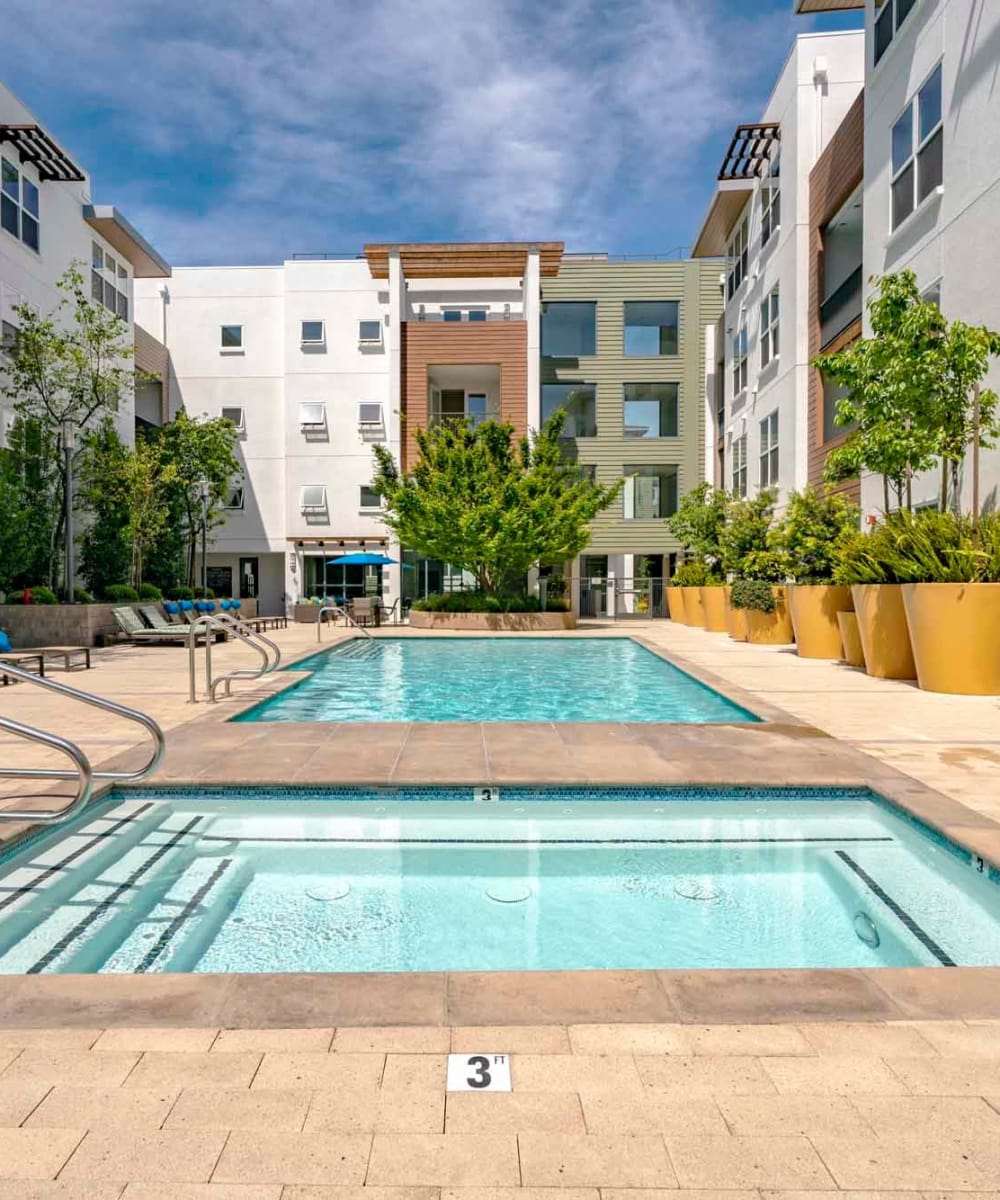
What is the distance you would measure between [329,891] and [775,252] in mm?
19720

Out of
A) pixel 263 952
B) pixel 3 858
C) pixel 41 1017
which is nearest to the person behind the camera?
pixel 41 1017

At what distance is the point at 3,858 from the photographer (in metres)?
3.81

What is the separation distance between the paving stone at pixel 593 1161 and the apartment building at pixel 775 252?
17.8 metres

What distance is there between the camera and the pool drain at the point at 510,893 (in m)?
3.86

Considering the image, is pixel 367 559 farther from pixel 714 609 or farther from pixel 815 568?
pixel 815 568

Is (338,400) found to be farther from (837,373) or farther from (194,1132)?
(194,1132)

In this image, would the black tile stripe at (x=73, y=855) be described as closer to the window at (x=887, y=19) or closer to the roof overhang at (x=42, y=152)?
the window at (x=887, y=19)

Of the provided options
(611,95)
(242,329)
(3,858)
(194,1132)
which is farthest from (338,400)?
(194,1132)

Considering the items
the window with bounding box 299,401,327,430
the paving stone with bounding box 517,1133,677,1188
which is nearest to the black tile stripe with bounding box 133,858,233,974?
the paving stone with bounding box 517,1133,677,1188

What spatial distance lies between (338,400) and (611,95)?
16.9 m

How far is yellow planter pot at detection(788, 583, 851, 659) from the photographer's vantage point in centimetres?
1269

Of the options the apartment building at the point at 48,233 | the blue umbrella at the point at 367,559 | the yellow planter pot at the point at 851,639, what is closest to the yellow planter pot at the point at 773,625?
the yellow planter pot at the point at 851,639

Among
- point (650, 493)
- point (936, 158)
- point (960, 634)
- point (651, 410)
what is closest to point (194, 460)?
point (650, 493)

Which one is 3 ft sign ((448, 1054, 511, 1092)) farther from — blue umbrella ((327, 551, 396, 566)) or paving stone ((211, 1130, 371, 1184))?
blue umbrella ((327, 551, 396, 566))
